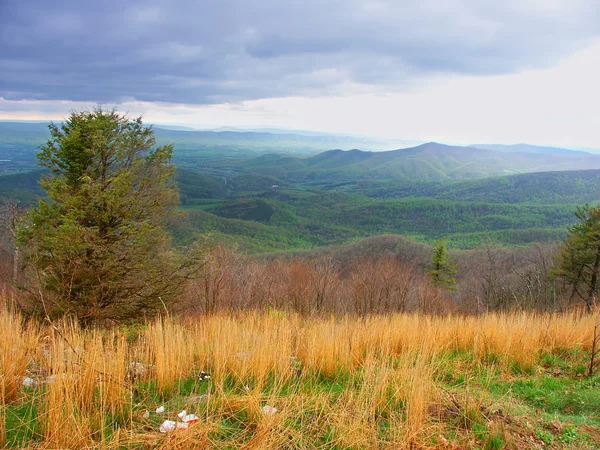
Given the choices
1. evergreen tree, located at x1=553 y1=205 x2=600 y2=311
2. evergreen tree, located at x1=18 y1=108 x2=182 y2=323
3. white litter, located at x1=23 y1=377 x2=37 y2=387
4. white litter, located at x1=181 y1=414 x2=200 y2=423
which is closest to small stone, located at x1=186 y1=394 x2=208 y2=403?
white litter, located at x1=181 y1=414 x2=200 y2=423

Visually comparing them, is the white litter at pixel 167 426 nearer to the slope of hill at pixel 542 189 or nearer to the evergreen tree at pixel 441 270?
the evergreen tree at pixel 441 270

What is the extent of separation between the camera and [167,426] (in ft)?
8.30

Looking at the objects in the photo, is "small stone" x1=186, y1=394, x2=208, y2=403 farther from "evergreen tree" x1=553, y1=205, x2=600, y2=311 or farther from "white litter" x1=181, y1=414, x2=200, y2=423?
"evergreen tree" x1=553, y1=205, x2=600, y2=311

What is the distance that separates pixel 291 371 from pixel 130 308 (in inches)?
242

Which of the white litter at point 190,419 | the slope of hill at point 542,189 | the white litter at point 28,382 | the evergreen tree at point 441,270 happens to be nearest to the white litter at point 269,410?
the white litter at point 190,419

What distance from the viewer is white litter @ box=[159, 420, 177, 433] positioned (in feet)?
8.21

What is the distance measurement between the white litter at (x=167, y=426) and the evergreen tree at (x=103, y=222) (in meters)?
5.60

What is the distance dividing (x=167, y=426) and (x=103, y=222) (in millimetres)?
A: 7068

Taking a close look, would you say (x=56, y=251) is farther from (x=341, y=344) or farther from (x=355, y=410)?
(x=355, y=410)

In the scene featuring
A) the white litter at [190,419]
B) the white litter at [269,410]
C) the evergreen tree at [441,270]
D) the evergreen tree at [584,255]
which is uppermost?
the white litter at [190,419]

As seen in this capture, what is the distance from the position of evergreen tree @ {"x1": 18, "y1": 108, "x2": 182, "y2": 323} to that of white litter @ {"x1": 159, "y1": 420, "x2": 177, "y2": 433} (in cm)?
560

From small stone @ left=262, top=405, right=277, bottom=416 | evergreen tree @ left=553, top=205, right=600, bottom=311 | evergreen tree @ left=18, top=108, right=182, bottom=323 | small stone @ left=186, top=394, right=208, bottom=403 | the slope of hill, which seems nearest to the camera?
small stone @ left=262, top=405, right=277, bottom=416

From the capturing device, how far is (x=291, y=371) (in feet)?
12.3

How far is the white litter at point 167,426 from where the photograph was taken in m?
2.50
